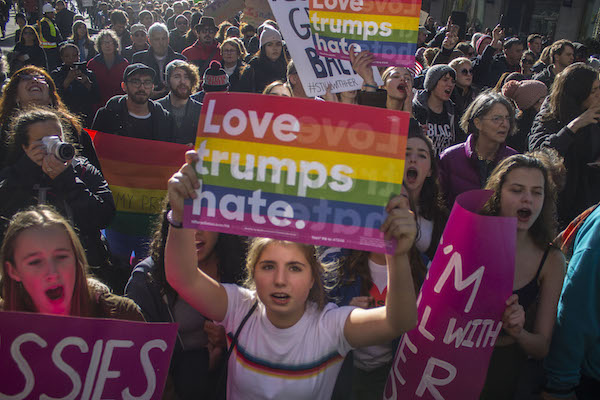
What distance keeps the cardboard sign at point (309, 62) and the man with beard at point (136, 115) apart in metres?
1.53

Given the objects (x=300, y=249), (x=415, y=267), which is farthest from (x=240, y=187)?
(x=415, y=267)

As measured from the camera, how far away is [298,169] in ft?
5.65

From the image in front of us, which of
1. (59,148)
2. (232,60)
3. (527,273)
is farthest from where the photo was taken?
(232,60)

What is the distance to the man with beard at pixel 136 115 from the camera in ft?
15.0

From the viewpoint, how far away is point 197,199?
1.74 metres

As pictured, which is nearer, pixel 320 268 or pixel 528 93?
pixel 320 268

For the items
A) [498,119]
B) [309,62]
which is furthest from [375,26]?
[498,119]

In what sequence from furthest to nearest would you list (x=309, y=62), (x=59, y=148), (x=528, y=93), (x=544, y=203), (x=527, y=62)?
(x=527, y=62) < (x=528, y=93) < (x=309, y=62) < (x=59, y=148) < (x=544, y=203)

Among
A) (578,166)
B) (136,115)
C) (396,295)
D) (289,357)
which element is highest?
(136,115)

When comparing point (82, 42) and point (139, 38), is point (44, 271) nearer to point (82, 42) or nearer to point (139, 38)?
point (139, 38)

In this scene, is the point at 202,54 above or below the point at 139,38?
below

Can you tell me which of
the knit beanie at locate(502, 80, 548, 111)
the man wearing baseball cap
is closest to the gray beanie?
the knit beanie at locate(502, 80, 548, 111)

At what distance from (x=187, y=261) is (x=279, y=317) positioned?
1.33 feet

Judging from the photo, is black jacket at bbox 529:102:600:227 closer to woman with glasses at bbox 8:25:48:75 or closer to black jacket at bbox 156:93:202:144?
black jacket at bbox 156:93:202:144
